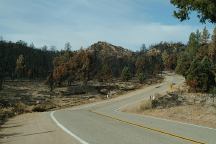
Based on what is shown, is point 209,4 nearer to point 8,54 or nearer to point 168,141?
point 168,141

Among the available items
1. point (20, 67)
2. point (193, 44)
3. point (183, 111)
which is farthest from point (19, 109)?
point (193, 44)

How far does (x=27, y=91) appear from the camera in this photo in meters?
102

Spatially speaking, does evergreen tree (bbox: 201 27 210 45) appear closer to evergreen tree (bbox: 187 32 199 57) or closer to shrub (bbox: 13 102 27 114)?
evergreen tree (bbox: 187 32 199 57)

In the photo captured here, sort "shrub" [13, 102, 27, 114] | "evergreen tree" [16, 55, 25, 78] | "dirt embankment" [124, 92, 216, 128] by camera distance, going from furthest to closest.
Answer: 1. "evergreen tree" [16, 55, 25, 78]
2. "shrub" [13, 102, 27, 114]
3. "dirt embankment" [124, 92, 216, 128]

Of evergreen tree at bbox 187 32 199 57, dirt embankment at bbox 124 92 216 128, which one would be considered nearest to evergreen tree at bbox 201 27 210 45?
evergreen tree at bbox 187 32 199 57

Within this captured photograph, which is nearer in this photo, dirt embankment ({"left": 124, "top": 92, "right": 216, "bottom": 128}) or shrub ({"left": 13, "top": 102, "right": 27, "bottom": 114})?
dirt embankment ({"left": 124, "top": 92, "right": 216, "bottom": 128})

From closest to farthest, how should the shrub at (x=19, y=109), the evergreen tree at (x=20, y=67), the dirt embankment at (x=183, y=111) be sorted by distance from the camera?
the dirt embankment at (x=183, y=111)
the shrub at (x=19, y=109)
the evergreen tree at (x=20, y=67)

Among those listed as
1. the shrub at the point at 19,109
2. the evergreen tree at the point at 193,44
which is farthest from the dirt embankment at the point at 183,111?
the evergreen tree at the point at 193,44

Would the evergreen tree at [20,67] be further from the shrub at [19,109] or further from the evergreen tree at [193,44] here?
the shrub at [19,109]

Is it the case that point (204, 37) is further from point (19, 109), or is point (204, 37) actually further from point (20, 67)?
point (19, 109)

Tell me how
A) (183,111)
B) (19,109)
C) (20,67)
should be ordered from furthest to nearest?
(20,67) → (19,109) → (183,111)

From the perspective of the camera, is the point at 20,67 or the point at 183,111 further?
the point at 20,67

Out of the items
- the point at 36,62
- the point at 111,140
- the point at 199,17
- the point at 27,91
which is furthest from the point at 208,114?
the point at 36,62

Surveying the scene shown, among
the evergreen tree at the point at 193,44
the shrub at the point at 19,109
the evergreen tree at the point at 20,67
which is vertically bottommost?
the shrub at the point at 19,109
